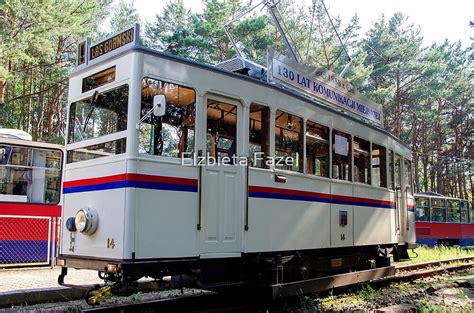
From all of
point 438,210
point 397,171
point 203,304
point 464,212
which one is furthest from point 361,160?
point 464,212

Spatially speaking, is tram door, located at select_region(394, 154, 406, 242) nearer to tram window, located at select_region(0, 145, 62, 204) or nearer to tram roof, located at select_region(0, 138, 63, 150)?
tram window, located at select_region(0, 145, 62, 204)

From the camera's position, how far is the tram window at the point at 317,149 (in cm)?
770

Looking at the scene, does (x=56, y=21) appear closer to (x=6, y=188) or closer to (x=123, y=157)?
(x=6, y=188)

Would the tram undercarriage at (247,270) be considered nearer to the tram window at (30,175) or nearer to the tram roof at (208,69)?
the tram roof at (208,69)

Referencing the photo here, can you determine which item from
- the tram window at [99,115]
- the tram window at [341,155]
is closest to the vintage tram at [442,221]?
the tram window at [341,155]

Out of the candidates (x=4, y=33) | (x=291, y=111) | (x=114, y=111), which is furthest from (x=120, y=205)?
(x=4, y=33)

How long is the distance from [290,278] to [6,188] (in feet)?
21.7

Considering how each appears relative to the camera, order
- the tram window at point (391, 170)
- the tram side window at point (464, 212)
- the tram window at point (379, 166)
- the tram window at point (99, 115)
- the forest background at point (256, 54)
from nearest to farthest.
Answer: the tram window at point (99, 115), the tram window at point (379, 166), the tram window at point (391, 170), the forest background at point (256, 54), the tram side window at point (464, 212)

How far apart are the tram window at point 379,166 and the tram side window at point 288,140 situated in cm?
271

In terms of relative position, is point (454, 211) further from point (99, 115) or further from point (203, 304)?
point (99, 115)

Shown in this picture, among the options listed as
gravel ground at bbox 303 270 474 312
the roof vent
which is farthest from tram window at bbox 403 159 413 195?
the roof vent

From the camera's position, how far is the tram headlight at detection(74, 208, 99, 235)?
223 inches

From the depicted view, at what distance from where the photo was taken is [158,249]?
549 centimetres

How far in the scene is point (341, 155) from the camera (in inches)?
335
